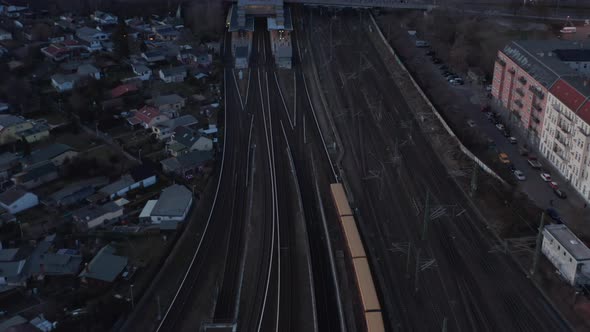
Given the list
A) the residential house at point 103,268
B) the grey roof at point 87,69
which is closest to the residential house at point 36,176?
the residential house at point 103,268

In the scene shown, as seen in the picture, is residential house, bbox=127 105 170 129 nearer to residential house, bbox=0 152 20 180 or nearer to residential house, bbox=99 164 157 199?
residential house, bbox=99 164 157 199

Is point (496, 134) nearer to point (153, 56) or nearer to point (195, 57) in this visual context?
point (195, 57)

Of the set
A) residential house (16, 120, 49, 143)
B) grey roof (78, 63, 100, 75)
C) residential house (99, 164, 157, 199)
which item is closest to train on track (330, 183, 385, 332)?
residential house (99, 164, 157, 199)

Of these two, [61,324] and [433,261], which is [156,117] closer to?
[61,324]

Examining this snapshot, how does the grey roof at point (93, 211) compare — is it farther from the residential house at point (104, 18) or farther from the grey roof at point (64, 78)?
the residential house at point (104, 18)

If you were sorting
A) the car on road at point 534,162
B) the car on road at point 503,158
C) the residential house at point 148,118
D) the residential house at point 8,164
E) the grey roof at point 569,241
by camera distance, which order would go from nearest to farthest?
the grey roof at point 569,241 → the car on road at point 534,162 → the car on road at point 503,158 → the residential house at point 8,164 → the residential house at point 148,118

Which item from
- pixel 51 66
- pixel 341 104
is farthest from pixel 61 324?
pixel 51 66

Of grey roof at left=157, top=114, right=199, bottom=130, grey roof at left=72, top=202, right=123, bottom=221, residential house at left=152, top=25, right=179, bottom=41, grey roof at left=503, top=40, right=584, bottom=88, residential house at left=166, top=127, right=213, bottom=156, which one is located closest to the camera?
grey roof at left=72, top=202, right=123, bottom=221
